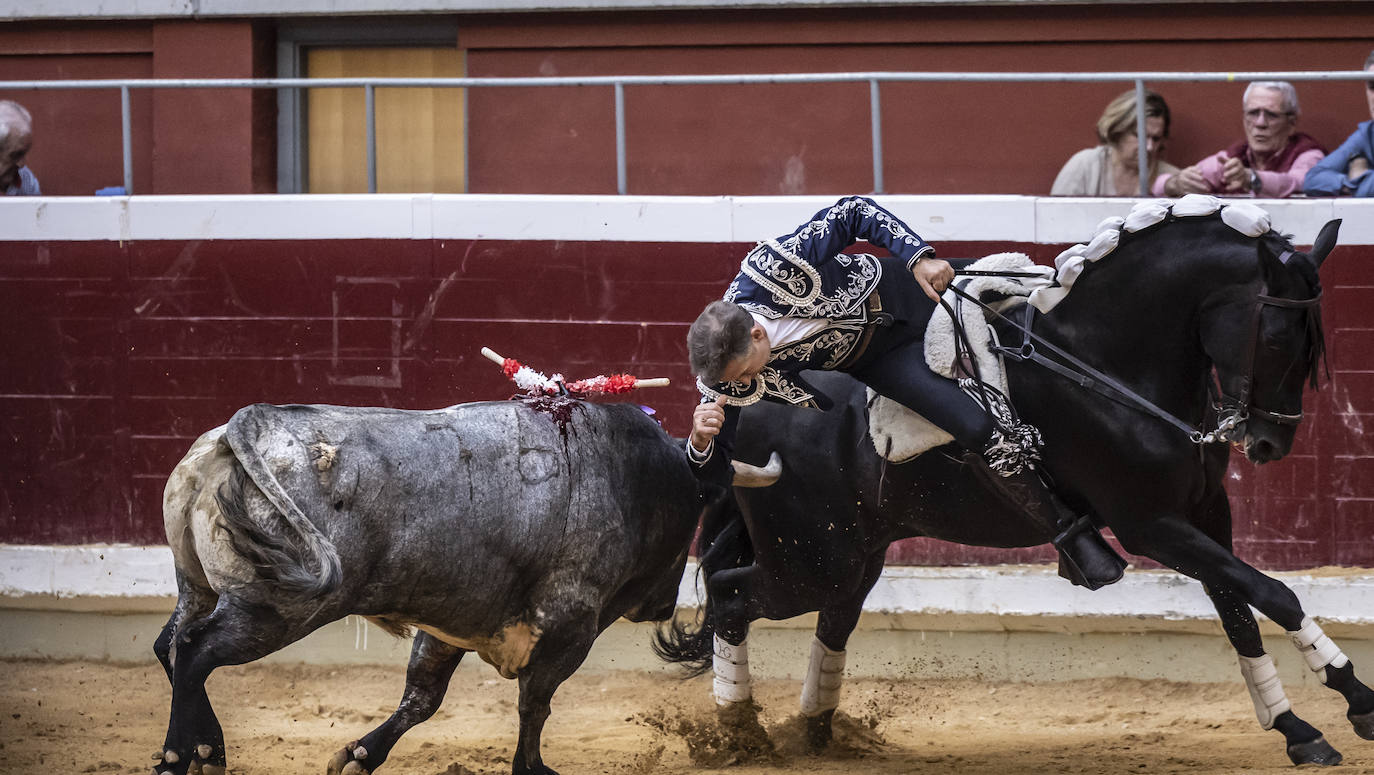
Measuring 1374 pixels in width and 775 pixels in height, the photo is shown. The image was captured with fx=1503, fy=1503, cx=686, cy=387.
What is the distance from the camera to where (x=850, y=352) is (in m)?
4.80

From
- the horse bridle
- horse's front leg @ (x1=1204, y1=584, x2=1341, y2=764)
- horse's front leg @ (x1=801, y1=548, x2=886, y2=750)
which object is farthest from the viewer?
horse's front leg @ (x1=801, y1=548, x2=886, y2=750)

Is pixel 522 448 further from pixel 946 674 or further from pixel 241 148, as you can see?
pixel 241 148

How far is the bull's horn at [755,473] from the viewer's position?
16.4 feet

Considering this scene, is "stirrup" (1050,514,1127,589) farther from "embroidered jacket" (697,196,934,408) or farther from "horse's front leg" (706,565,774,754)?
"horse's front leg" (706,565,774,754)

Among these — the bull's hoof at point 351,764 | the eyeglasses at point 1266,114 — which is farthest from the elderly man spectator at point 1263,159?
the bull's hoof at point 351,764

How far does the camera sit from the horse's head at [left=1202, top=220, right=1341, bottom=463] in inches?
173

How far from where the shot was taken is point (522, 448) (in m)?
4.48

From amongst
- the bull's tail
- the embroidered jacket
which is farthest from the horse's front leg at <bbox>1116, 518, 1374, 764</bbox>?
the bull's tail

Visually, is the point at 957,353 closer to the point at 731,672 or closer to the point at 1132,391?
the point at 1132,391

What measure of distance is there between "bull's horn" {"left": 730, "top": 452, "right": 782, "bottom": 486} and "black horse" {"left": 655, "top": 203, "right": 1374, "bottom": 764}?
23 cm

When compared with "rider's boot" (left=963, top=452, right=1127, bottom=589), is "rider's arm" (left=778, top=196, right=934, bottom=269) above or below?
above

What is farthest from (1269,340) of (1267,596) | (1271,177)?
(1271,177)

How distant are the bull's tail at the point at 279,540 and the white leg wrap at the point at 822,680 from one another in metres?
2.35

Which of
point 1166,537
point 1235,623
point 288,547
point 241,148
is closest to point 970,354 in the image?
point 1166,537
